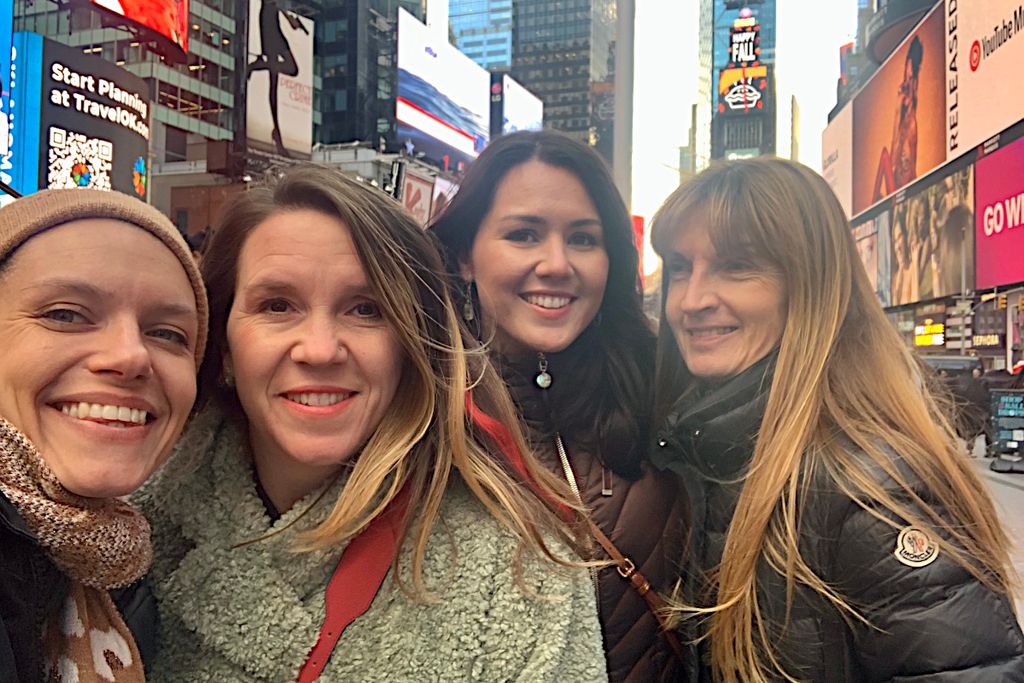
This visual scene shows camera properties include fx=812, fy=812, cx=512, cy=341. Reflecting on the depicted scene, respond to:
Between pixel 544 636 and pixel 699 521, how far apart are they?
2.34 feet

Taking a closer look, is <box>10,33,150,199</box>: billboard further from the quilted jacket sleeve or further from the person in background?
the quilted jacket sleeve

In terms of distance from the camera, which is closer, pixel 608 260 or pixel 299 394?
pixel 299 394

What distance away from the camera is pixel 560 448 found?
7.44ft

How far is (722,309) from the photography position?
2.21 m

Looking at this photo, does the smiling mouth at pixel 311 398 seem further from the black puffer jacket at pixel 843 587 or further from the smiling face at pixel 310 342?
the black puffer jacket at pixel 843 587

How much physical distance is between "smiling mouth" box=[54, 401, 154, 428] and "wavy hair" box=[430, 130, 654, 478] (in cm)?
121

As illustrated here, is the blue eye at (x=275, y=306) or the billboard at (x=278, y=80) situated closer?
the blue eye at (x=275, y=306)

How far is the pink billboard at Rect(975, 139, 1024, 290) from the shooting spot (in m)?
20.8

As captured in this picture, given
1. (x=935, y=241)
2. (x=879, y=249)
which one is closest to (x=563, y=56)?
(x=879, y=249)

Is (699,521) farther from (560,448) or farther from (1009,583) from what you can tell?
(1009,583)

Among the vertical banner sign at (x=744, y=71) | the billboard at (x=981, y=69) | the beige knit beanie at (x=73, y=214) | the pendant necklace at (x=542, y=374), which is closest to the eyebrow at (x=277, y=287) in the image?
the beige knit beanie at (x=73, y=214)

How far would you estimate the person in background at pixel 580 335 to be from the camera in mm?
2146

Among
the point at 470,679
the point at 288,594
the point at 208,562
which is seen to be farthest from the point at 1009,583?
the point at 208,562

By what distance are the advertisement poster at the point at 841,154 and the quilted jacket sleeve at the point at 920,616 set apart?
38.7 m
